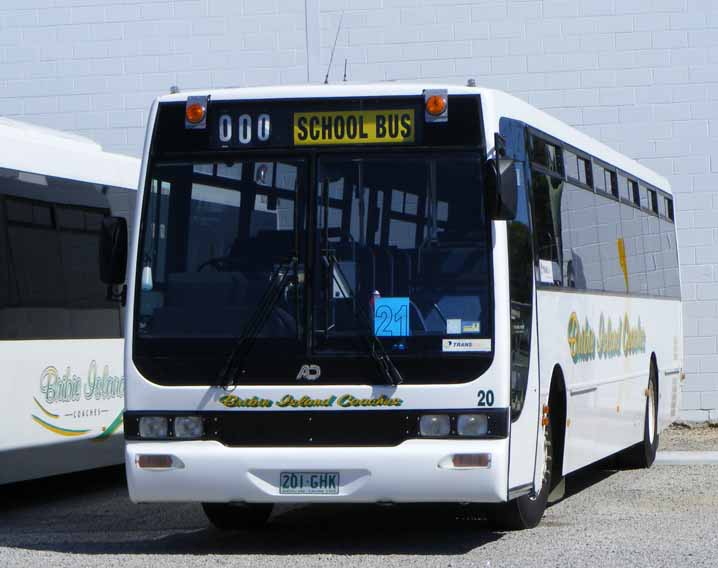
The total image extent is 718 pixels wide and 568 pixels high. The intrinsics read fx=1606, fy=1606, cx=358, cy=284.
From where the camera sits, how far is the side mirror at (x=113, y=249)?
9.75 m

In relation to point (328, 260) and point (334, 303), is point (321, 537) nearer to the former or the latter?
point (334, 303)

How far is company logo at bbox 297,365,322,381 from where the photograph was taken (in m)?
9.28

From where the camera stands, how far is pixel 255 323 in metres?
9.38

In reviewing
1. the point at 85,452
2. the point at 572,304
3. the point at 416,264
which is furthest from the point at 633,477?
the point at 416,264

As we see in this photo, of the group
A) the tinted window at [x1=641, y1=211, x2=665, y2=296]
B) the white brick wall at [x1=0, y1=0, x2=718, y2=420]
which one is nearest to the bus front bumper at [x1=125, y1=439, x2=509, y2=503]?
the tinted window at [x1=641, y1=211, x2=665, y2=296]

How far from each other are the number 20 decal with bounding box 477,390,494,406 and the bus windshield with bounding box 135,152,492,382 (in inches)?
9.5

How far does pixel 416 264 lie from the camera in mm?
9336

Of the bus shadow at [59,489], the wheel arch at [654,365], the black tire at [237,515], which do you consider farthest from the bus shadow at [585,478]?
the bus shadow at [59,489]

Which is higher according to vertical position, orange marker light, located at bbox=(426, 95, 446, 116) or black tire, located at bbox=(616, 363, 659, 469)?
orange marker light, located at bbox=(426, 95, 446, 116)

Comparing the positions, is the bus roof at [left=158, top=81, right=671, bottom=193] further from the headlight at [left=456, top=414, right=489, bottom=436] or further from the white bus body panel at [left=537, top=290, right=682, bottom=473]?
the headlight at [left=456, top=414, right=489, bottom=436]

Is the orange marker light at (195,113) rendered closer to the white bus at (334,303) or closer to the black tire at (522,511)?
the white bus at (334,303)

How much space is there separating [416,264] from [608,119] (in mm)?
10399

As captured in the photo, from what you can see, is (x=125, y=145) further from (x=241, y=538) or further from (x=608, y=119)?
(x=241, y=538)

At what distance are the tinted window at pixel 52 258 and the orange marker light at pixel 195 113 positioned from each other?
125 inches
